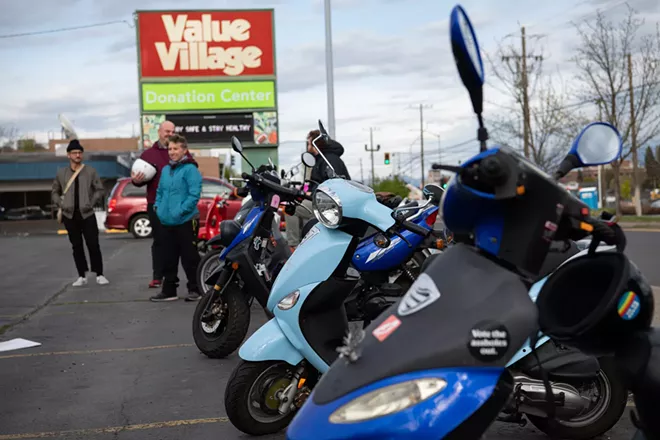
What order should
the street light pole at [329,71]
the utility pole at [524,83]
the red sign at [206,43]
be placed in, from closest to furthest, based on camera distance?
the street light pole at [329,71], the utility pole at [524,83], the red sign at [206,43]

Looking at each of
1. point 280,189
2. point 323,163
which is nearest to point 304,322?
point 280,189

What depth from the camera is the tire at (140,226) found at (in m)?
22.1

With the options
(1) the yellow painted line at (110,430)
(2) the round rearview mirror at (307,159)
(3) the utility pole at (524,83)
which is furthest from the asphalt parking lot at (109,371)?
(3) the utility pole at (524,83)

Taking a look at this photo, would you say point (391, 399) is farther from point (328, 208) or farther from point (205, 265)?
point (205, 265)

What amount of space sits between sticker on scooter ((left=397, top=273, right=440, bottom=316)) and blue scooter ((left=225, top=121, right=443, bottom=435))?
75.3 inches

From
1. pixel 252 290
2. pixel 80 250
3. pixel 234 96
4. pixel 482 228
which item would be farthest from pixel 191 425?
pixel 234 96

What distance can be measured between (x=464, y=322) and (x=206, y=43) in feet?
126

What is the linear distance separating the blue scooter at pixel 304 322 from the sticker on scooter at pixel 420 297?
1914 mm

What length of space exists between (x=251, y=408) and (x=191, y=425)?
0.62 meters

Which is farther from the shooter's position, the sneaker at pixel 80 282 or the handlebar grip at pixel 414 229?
the sneaker at pixel 80 282

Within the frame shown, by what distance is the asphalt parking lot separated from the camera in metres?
4.43

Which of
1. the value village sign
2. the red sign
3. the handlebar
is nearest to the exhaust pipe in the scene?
the handlebar

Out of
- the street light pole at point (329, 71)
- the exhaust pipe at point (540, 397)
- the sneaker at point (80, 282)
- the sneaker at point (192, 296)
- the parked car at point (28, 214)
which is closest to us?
the exhaust pipe at point (540, 397)

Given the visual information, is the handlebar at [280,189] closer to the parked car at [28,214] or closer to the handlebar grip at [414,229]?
the handlebar grip at [414,229]
